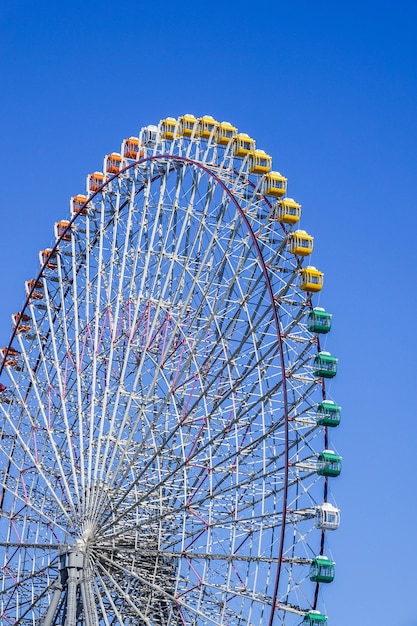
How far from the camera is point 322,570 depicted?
59.2 m

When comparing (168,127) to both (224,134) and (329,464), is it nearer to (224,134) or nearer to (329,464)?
(224,134)

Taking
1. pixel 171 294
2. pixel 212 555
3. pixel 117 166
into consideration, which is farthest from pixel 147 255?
pixel 212 555

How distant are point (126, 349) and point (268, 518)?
25.3ft

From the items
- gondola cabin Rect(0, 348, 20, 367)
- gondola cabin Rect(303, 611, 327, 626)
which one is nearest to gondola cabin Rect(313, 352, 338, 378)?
gondola cabin Rect(303, 611, 327, 626)

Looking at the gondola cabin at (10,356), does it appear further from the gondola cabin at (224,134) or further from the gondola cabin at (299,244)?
the gondola cabin at (299,244)

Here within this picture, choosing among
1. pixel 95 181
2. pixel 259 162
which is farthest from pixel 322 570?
pixel 95 181

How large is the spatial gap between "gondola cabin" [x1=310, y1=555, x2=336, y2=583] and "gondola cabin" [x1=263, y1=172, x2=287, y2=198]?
12.4m

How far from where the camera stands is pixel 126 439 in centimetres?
6241

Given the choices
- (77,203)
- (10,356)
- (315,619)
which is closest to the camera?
(315,619)

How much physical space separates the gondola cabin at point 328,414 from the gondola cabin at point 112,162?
45.6ft

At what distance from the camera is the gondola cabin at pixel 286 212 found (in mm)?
61438

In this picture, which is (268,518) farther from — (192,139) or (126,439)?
(192,139)

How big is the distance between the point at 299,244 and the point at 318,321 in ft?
8.45

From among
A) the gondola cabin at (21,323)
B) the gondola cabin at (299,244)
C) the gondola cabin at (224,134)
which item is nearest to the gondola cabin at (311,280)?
the gondola cabin at (299,244)
